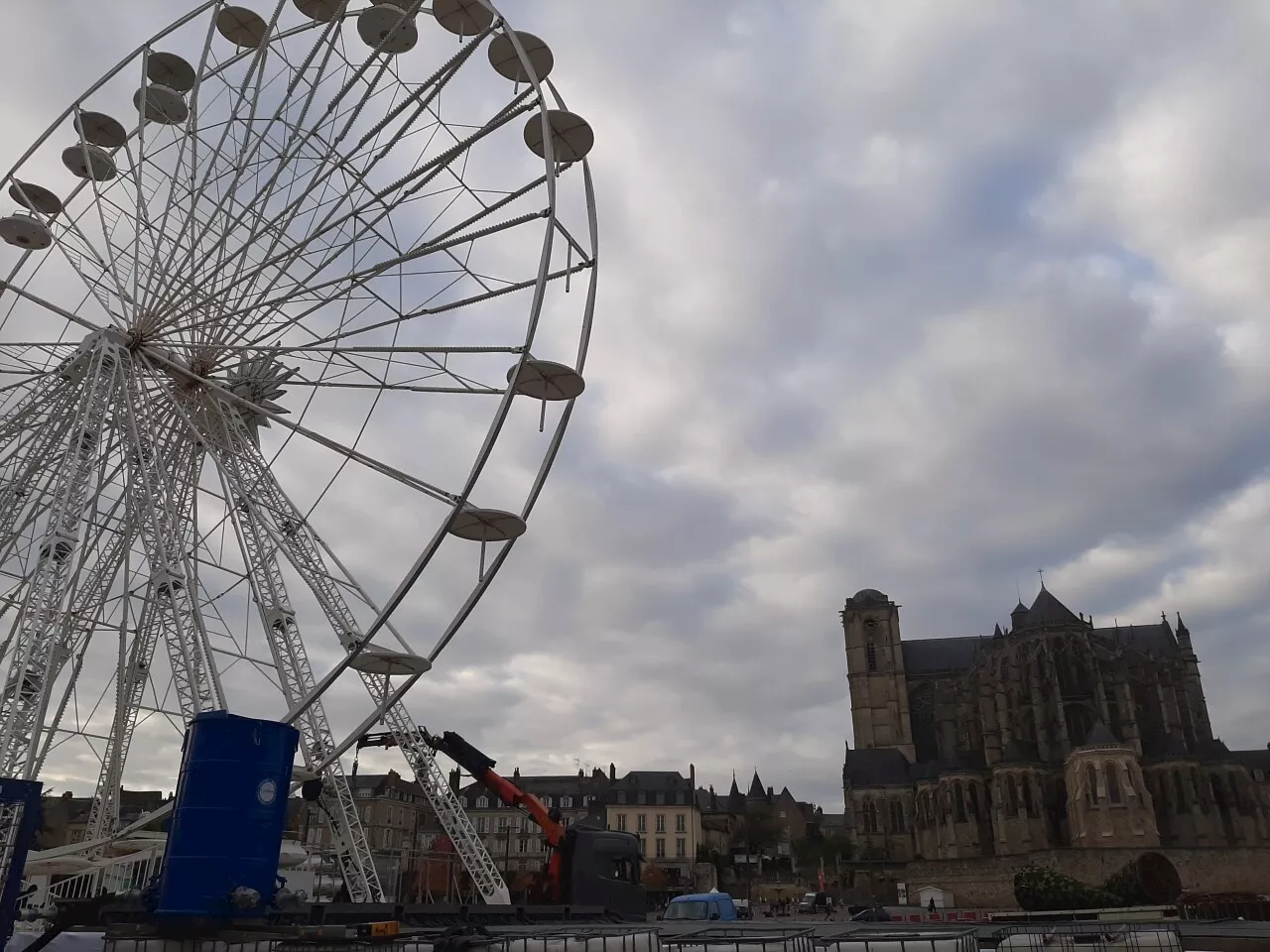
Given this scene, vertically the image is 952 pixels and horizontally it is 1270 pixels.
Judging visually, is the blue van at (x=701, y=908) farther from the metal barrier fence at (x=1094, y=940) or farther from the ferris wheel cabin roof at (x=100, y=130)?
the ferris wheel cabin roof at (x=100, y=130)

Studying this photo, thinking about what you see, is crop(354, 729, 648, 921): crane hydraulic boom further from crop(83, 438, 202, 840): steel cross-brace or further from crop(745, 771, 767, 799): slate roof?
crop(745, 771, 767, 799): slate roof

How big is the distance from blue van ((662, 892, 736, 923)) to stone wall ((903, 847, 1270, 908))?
118ft

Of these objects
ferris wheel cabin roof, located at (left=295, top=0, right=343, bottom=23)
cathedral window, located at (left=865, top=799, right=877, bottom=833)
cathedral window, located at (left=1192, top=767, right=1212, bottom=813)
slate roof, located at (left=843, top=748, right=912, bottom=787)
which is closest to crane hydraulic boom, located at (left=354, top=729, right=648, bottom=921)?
ferris wheel cabin roof, located at (left=295, top=0, right=343, bottom=23)

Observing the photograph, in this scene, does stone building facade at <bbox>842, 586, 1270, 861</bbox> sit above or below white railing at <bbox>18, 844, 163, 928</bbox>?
above

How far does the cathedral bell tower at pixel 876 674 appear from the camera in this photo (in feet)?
286

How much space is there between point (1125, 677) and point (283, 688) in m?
67.6

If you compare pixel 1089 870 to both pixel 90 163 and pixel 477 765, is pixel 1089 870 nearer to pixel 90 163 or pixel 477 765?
pixel 477 765

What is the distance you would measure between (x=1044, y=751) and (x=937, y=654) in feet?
71.4

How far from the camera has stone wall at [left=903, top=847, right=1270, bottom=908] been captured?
184ft

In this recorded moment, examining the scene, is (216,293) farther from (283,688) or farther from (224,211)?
(283,688)

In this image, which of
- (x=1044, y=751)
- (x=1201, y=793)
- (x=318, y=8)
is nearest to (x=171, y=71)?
(x=318, y=8)

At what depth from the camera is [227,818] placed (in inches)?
456

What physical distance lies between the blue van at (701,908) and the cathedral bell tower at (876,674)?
63351 millimetres

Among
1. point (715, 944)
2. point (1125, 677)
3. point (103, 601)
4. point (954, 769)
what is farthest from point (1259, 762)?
point (103, 601)
